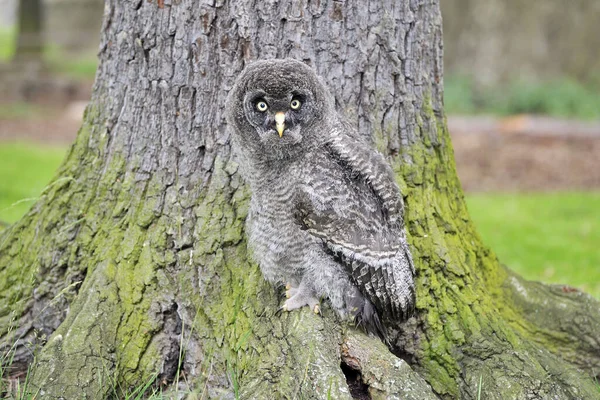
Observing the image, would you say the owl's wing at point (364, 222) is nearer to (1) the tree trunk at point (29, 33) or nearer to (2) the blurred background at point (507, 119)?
(2) the blurred background at point (507, 119)

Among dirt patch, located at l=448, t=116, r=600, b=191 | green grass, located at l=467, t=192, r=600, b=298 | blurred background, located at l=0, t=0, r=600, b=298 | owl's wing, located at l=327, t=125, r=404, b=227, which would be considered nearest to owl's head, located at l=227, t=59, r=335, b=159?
owl's wing, located at l=327, t=125, r=404, b=227

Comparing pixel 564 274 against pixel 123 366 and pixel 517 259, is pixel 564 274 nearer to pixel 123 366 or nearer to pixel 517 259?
pixel 517 259

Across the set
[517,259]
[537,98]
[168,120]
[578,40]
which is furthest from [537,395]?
[578,40]

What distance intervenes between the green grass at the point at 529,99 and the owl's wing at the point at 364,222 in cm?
1260

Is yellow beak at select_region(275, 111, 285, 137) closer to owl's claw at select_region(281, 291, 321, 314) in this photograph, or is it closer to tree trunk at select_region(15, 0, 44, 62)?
owl's claw at select_region(281, 291, 321, 314)

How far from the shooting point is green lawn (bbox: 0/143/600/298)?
6648mm

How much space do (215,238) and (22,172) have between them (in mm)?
7700

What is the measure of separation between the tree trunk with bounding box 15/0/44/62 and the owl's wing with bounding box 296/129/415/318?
19386 mm

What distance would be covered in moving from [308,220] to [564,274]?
3.97 m

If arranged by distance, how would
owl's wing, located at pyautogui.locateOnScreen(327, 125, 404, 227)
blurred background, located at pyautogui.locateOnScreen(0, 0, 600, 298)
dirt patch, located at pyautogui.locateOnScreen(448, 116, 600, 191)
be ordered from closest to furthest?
1. owl's wing, located at pyautogui.locateOnScreen(327, 125, 404, 227)
2. blurred background, located at pyautogui.locateOnScreen(0, 0, 600, 298)
3. dirt patch, located at pyautogui.locateOnScreen(448, 116, 600, 191)

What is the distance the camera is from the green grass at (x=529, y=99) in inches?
603

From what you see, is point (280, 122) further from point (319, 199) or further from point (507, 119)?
point (507, 119)

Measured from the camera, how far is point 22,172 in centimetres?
1040

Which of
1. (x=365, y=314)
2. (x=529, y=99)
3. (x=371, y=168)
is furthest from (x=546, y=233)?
(x=529, y=99)
